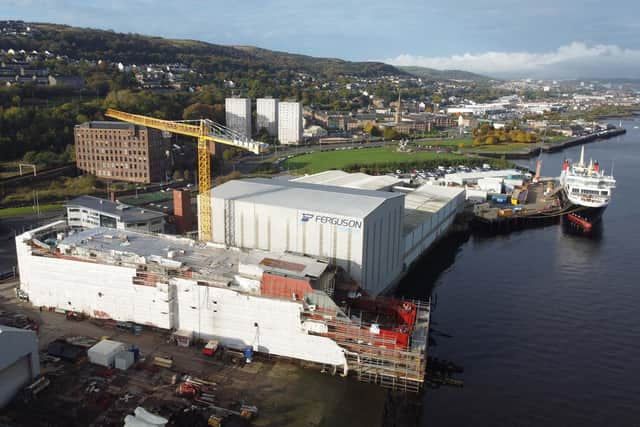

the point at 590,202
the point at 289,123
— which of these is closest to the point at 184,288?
the point at 590,202

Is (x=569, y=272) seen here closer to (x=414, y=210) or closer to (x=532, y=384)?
(x=414, y=210)

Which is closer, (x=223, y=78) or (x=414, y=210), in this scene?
(x=414, y=210)

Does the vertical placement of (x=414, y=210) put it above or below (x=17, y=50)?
below

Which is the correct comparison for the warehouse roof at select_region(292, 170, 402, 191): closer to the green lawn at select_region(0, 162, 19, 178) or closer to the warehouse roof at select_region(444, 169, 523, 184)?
the warehouse roof at select_region(444, 169, 523, 184)

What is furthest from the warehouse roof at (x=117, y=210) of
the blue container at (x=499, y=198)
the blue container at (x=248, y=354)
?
the blue container at (x=499, y=198)

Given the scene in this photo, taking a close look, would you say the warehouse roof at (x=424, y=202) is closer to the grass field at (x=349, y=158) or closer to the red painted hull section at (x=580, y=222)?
the red painted hull section at (x=580, y=222)

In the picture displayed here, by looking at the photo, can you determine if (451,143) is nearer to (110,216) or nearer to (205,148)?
(205,148)

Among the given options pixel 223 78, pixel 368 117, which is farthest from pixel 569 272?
pixel 223 78
